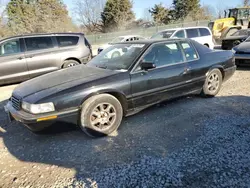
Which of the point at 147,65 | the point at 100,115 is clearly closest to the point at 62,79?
the point at 100,115

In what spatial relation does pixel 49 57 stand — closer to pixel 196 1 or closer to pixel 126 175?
pixel 126 175

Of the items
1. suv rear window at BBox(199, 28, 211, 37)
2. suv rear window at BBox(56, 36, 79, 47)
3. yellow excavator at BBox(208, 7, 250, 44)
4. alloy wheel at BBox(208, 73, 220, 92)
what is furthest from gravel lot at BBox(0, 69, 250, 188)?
yellow excavator at BBox(208, 7, 250, 44)

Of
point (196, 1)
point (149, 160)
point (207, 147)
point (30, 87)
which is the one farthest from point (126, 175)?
point (196, 1)

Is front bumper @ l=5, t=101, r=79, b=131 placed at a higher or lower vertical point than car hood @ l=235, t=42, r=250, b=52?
lower

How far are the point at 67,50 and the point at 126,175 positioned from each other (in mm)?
5937

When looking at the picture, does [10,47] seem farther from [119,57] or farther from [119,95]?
[119,95]

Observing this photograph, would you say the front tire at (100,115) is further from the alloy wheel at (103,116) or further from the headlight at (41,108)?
the headlight at (41,108)

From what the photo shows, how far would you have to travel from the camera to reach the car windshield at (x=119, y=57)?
152 inches

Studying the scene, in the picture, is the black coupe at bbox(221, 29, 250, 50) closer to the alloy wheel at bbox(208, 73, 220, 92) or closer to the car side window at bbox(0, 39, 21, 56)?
the alloy wheel at bbox(208, 73, 220, 92)

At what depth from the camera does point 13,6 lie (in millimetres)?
28375

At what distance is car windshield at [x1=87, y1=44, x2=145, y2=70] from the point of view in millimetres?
3854

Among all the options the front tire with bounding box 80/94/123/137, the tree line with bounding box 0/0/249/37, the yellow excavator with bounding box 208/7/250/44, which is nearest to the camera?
the front tire with bounding box 80/94/123/137

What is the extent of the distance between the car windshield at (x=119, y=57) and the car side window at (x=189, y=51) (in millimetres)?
1012

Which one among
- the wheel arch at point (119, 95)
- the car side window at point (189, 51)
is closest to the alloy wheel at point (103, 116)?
the wheel arch at point (119, 95)
